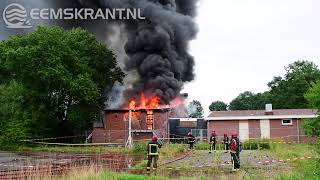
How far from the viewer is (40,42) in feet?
117

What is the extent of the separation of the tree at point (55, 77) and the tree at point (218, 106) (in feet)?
198

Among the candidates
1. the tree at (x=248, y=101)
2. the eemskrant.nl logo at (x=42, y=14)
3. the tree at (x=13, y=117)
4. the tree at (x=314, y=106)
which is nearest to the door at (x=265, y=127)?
the tree at (x=13, y=117)

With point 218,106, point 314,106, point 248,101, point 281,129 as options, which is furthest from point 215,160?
point 218,106

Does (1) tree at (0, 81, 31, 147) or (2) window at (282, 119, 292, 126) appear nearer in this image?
(1) tree at (0, 81, 31, 147)

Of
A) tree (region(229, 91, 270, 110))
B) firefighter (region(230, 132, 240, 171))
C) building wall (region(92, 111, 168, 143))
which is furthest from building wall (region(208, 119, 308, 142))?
tree (region(229, 91, 270, 110))

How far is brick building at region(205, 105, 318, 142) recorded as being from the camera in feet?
116

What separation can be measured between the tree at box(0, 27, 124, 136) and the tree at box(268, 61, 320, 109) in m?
28.4

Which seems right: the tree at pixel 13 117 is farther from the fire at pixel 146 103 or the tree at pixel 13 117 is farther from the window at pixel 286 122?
the window at pixel 286 122

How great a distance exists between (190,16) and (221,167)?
36616mm

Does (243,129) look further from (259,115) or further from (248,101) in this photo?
(248,101)

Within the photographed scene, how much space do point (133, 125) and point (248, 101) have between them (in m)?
52.2

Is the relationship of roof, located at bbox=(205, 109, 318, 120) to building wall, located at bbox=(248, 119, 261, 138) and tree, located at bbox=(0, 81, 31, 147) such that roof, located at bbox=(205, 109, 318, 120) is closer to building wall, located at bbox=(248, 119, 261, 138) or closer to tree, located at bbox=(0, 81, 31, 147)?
building wall, located at bbox=(248, 119, 261, 138)

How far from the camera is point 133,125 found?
38.9m

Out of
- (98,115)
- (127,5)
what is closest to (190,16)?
(127,5)
